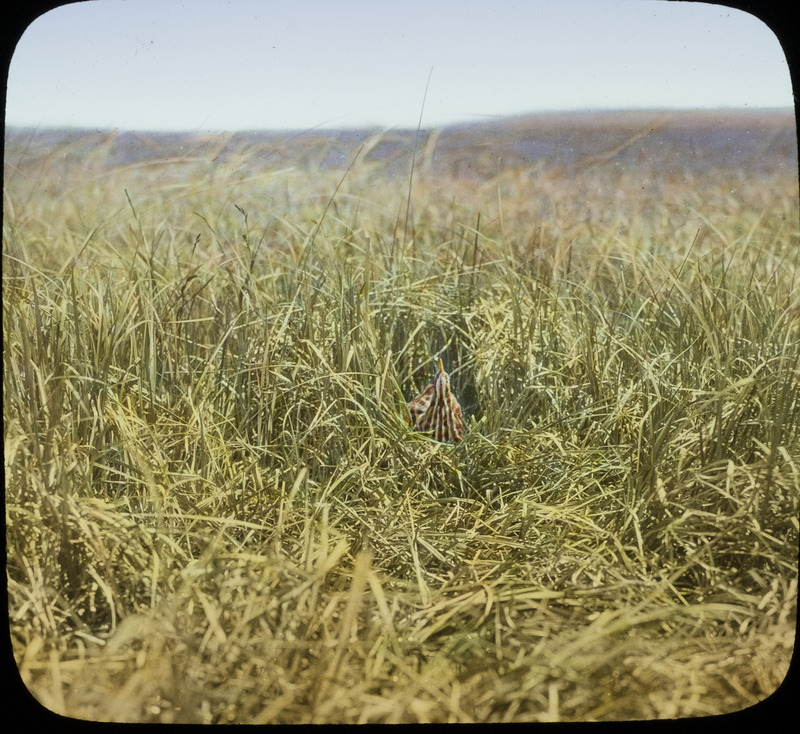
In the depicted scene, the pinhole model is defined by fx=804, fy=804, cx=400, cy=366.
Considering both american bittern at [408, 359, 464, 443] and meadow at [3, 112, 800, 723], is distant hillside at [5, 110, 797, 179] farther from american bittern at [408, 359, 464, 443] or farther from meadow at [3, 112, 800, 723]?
american bittern at [408, 359, 464, 443]

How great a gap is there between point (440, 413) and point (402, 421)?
60 millimetres

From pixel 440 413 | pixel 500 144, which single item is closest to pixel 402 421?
pixel 440 413

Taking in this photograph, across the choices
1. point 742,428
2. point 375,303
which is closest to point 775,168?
point 742,428

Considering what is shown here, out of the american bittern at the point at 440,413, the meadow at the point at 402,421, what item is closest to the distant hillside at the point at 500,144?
the meadow at the point at 402,421

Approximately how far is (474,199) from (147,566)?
2.38 ft

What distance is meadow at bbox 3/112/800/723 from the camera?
0.96m

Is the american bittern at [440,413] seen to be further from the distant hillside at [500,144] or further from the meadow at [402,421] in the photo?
the distant hillside at [500,144]

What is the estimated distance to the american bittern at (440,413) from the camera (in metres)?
1.20

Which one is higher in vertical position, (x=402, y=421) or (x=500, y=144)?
(x=500, y=144)

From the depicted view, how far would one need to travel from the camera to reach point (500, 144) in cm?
115

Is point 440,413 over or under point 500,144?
under

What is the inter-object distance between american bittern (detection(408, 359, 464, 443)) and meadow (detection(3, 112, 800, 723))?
2cm

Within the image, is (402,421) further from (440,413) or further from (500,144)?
(500,144)

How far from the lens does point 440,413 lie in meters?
1.21
